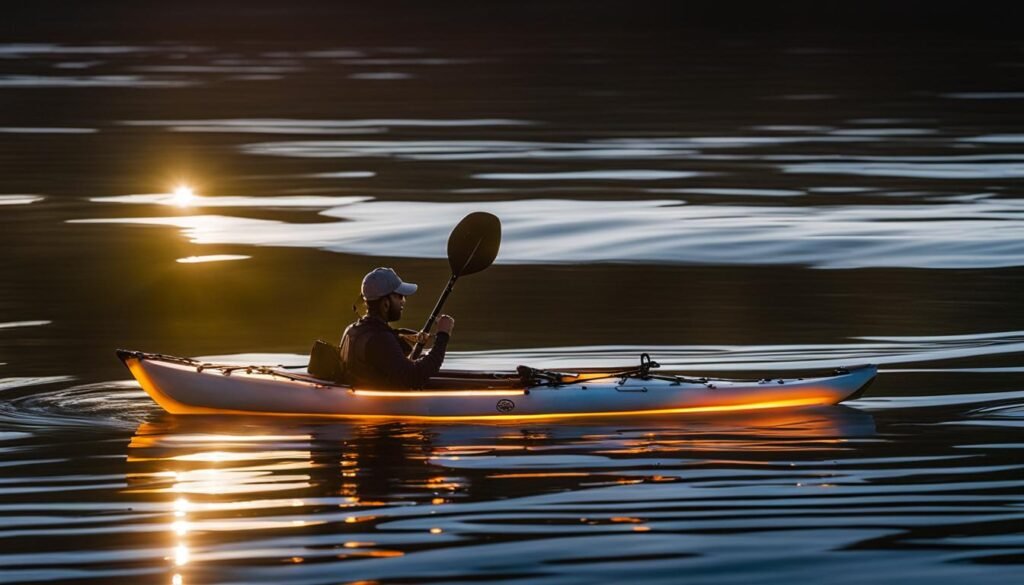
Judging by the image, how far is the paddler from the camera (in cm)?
1448

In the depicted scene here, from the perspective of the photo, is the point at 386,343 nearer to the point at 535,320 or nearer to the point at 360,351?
the point at 360,351

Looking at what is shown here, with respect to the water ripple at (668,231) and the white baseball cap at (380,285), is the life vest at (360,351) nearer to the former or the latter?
the white baseball cap at (380,285)

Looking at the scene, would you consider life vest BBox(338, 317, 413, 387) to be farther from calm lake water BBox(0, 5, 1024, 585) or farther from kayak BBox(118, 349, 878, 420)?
calm lake water BBox(0, 5, 1024, 585)

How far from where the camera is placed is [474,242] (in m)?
17.0

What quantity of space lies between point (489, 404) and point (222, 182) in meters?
Result: 18.3

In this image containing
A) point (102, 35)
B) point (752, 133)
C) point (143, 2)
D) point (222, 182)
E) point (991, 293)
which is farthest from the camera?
point (143, 2)

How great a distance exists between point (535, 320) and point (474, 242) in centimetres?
309

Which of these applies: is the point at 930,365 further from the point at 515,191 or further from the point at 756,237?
the point at 515,191

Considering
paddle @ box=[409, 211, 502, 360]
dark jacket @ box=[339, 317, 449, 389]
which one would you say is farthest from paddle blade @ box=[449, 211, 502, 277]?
dark jacket @ box=[339, 317, 449, 389]

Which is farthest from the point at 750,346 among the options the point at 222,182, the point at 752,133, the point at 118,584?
the point at 752,133

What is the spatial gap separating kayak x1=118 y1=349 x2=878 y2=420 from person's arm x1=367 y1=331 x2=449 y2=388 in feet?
0.47

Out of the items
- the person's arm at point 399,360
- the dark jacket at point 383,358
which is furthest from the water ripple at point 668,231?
the person's arm at point 399,360

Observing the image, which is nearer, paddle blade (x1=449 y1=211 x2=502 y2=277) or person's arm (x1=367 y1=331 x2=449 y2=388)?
person's arm (x1=367 y1=331 x2=449 y2=388)

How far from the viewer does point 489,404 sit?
14.7 metres
